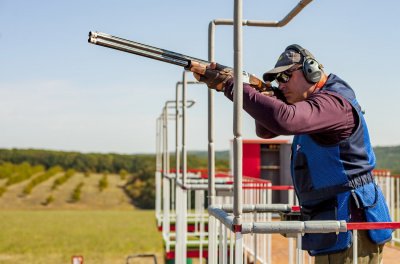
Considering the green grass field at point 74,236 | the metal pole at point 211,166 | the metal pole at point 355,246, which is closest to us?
the metal pole at point 355,246

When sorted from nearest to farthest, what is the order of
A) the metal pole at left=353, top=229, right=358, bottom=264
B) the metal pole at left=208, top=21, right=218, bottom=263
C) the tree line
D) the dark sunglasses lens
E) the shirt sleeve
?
the shirt sleeve
the metal pole at left=353, top=229, right=358, bottom=264
the dark sunglasses lens
the metal pole at left=208, top=21, right=218, bottom=263
the tree line

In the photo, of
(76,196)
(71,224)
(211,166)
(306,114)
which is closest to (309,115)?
(306,114)

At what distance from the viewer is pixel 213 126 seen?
5031 mm

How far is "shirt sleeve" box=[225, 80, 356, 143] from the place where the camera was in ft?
8.04

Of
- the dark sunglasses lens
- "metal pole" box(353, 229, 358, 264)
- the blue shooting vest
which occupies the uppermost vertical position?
the dark sunglasses lens

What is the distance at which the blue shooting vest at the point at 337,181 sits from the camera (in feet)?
8.90

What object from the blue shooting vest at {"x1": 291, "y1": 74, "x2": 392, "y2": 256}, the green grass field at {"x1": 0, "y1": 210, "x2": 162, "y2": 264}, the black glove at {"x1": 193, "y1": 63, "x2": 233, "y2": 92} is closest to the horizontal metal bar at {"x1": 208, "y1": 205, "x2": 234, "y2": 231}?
the blue shooting vest at {"x1": 291, "y1": 74, "x2": 392, "y2": 256}

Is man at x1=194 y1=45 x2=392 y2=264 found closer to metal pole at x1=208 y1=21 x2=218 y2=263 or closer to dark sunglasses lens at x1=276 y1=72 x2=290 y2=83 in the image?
dark sunglasses lens at x1=276 y1=72 x2=290 y2=83

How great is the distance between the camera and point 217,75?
114 inches

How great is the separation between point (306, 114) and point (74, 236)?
29905 mm

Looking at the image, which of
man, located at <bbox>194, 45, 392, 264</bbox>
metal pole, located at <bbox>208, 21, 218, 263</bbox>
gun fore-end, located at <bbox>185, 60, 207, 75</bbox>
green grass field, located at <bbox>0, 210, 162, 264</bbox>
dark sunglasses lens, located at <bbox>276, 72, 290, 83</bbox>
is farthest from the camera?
green grass field, located at <bbox>0, 210, 162, 264</bbox>

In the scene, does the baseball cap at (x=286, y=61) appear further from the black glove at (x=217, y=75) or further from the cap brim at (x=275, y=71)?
the black glove at (x=217, y=75)

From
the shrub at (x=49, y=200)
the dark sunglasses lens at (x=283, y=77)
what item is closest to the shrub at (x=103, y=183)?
the shrub at (x=49, y=200)

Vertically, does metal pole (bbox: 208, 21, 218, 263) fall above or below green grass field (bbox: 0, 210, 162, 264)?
above
